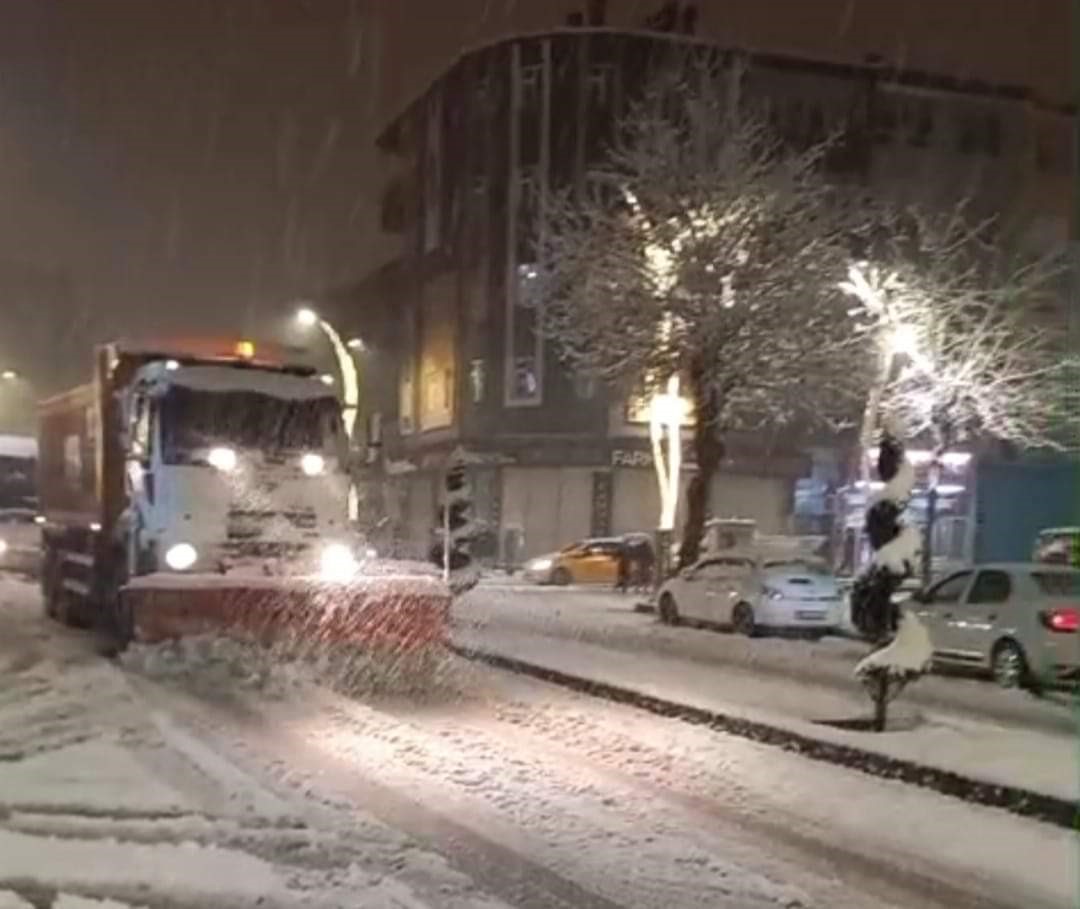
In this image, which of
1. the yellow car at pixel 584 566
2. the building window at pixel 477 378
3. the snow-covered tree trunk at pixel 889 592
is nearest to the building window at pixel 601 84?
the building window at pixel 477 378

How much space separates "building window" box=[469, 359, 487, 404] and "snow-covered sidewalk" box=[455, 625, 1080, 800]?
32.5 metres

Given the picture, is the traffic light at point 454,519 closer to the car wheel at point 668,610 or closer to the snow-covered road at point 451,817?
the car wheel at point 668,610

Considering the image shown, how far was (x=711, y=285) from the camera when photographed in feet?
100

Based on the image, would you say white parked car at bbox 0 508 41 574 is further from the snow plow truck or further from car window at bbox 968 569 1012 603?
car window at bbox 968 569 1012 603

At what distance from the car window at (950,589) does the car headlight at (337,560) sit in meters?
7.15

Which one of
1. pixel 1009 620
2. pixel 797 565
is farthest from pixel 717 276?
pixel 1009 620

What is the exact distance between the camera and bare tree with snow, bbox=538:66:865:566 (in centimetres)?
3059

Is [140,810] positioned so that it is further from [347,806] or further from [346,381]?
[346,381]

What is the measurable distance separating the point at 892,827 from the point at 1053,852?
102 cm

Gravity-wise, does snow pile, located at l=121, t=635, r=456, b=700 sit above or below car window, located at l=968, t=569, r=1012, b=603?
below

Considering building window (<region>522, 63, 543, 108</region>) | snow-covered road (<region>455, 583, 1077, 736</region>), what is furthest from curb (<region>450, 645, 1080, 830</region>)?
building window (<region>522, 63, 543, 108</region>)

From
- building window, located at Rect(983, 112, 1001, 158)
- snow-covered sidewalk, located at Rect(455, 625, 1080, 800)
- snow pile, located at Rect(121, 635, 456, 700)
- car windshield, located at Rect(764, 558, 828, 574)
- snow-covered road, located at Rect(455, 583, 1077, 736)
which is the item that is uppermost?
building window, located at Rect(983, 112, 1001, 158)

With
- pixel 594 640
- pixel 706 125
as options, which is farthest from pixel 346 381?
pixel 706 125

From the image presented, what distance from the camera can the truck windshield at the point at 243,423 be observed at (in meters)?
18.7
